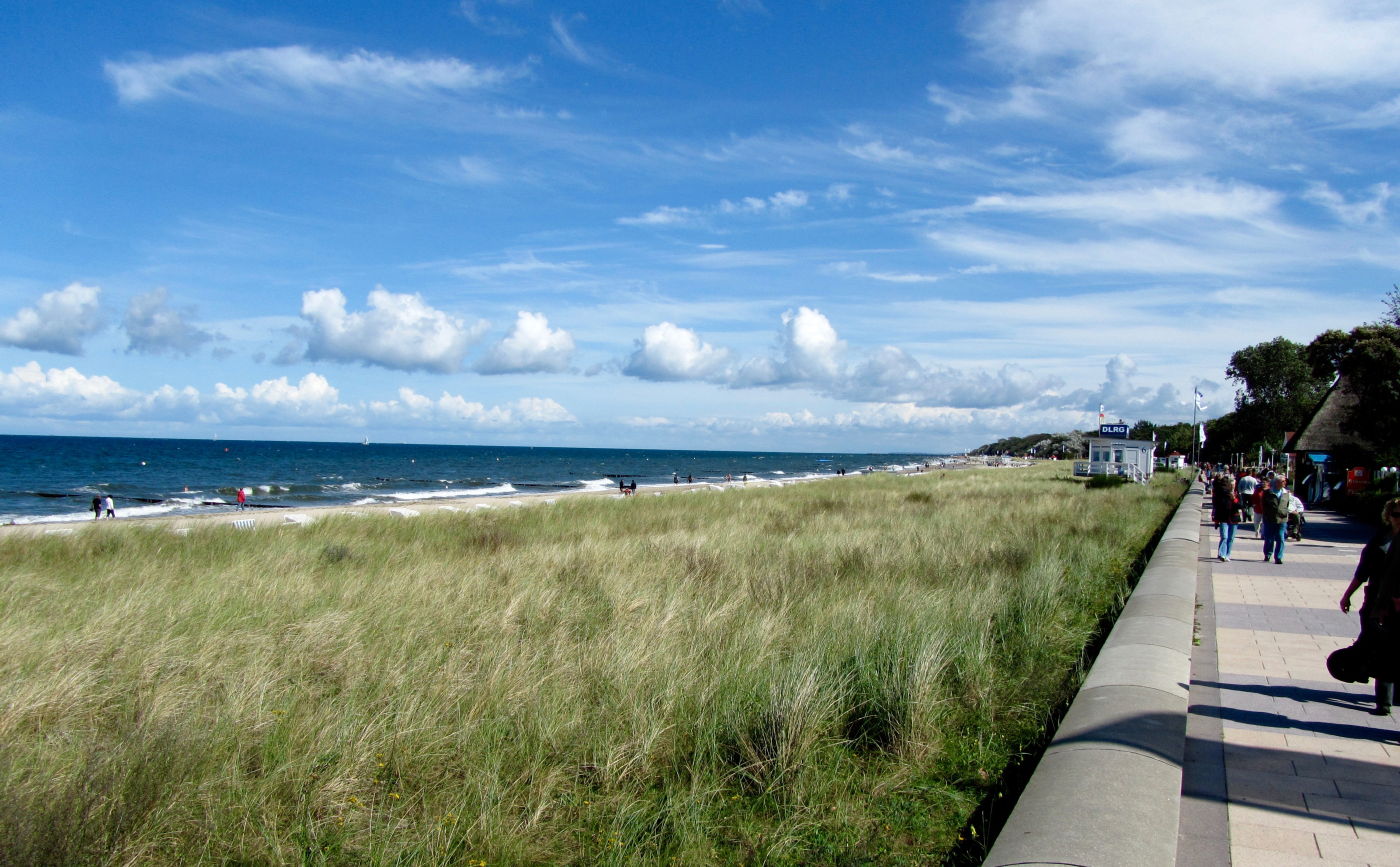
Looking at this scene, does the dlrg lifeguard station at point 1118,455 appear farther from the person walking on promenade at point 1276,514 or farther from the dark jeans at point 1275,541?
the person walking on promenade at point 1276,514

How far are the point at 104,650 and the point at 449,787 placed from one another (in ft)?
10.9

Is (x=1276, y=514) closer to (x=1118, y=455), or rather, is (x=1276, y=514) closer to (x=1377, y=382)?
(x=1377, y=382)

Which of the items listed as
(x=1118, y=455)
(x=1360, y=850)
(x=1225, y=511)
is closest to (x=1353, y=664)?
(x=1360, y=850)

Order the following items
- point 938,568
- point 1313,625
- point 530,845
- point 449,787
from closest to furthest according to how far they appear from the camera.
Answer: point 530,845
point 449,787
point 1313,625
point 938,568

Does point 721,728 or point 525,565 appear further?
point 525,565

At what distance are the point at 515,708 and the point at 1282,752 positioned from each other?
4368mm

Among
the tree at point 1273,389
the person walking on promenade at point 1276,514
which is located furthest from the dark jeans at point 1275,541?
the tree at point 1273,389

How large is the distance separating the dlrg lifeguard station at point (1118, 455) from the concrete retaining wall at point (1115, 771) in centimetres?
4409

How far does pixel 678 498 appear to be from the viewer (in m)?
26.3

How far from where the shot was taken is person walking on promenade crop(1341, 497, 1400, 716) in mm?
5434

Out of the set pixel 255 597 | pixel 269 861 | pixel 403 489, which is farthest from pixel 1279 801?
pixel 403 489

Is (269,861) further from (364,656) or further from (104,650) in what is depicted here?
(104,650)

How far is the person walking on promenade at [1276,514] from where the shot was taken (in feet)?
43.5

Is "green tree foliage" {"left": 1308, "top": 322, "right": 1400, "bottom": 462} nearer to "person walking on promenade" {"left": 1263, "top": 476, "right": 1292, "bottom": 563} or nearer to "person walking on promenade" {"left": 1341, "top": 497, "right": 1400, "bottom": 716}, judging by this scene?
"person walking on promenade" {"left": 1263, "top": 476, "right": 1292, "bottom": 563}
